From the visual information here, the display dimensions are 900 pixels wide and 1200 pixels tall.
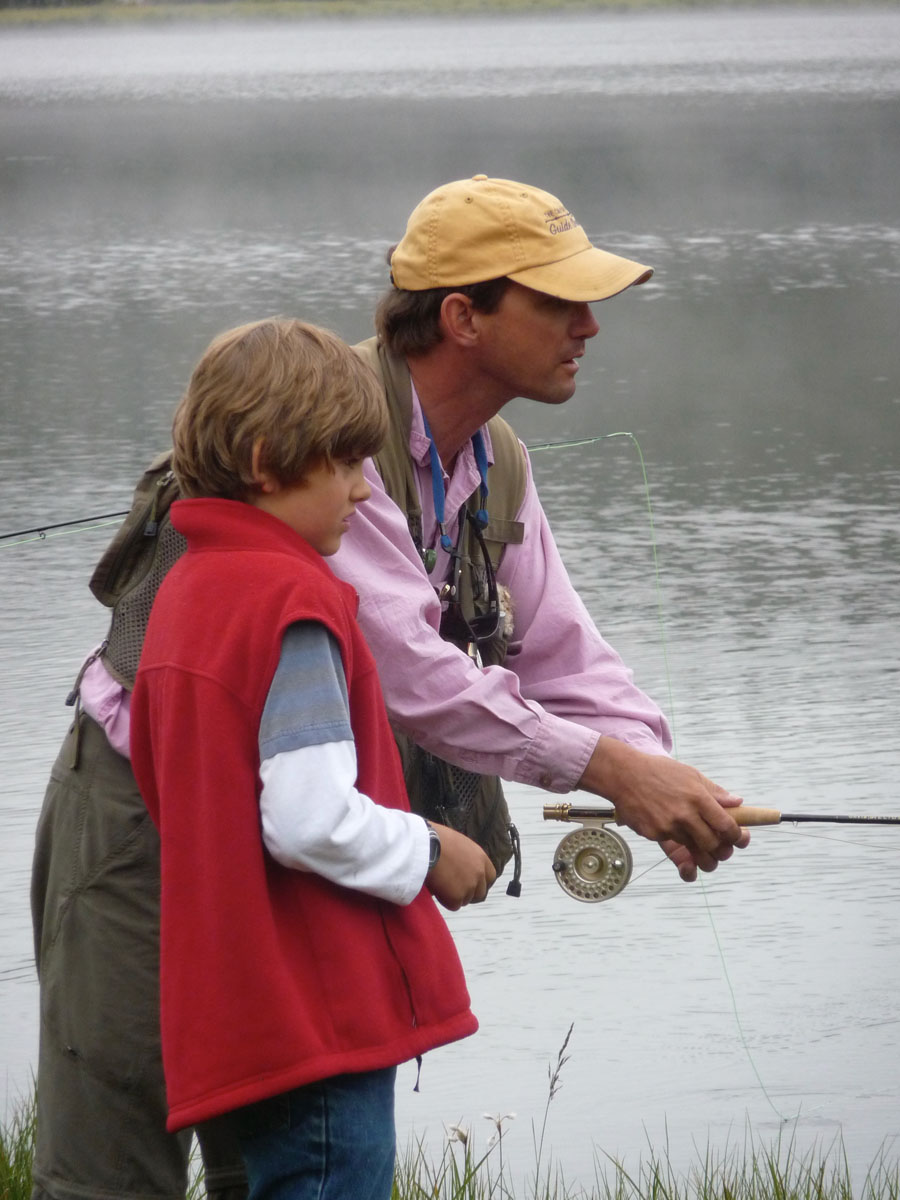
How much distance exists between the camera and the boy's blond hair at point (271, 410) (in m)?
1.66

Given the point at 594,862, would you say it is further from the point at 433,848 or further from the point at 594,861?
the point at 433,848

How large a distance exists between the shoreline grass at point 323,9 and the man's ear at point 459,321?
4487 centimetres

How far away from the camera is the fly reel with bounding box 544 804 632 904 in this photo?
2.23 meters

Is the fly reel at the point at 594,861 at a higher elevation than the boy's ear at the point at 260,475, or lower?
lower

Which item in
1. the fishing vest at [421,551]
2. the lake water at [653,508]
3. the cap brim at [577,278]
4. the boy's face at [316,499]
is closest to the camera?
the boy's face at [316,499]

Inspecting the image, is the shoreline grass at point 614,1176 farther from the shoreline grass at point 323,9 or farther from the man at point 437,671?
the shoreline grass at point 323,9

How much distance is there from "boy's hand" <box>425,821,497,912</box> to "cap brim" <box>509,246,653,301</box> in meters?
0.63

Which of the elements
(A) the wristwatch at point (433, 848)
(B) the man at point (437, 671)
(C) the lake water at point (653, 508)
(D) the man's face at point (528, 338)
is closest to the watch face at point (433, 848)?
(A) the wristwatch at point (433, 848)

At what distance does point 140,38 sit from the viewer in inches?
1759

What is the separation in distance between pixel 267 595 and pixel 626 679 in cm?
79

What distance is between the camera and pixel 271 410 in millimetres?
1649

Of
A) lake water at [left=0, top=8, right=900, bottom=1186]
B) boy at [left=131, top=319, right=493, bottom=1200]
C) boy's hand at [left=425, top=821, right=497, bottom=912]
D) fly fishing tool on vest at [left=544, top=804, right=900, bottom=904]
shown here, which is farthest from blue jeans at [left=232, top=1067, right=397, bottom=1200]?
lake water at [left=0, top=8, right=900, bottom=1186]

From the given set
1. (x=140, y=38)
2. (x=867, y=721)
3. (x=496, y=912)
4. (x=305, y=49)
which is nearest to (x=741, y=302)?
(x=867, y=721)

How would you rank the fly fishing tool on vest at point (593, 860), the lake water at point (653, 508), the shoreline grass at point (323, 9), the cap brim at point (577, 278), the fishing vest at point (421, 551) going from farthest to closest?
the shoreline grass at point (323, 9) → the lake water at point (653, 508) → the fly fishing tool on vest at point (593, 860) → the cap brim at point (577, 278) → the fishing vest at point (421, 551)
